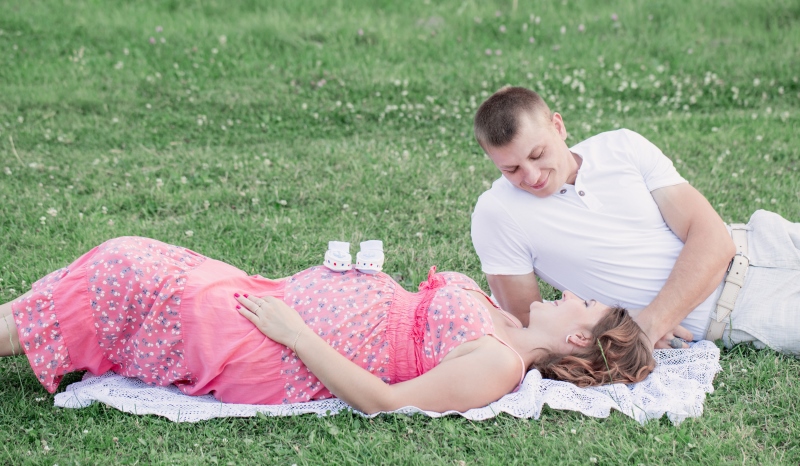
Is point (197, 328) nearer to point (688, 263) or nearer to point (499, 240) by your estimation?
point (499, 240)

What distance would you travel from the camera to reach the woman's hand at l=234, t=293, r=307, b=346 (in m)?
3.65

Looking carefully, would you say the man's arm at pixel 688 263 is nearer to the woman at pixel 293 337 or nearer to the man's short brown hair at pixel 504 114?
the woman at pixel 293 337

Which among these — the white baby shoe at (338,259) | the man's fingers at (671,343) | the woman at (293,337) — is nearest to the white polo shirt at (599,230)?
the man's fingers at (671,343)

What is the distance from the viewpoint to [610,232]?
4160 mm

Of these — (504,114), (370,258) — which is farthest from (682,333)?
(370,258)

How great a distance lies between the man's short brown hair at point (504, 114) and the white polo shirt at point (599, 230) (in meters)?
0.40

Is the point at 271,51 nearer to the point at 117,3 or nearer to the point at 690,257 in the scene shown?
the point at 117,3

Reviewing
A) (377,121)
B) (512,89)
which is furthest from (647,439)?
(377,121)

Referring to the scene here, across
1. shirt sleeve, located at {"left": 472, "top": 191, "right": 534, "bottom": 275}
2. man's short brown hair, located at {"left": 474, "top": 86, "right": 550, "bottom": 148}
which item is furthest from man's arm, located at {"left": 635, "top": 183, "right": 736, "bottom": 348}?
man's short brown hair, located at {"left": 474, "top": 86, "right": 550, "bottom": 148}

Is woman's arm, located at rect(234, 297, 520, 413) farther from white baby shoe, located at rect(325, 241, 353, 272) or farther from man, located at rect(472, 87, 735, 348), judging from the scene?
man, located at rect(472, 87, 735, 348)

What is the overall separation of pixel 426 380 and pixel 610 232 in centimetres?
133

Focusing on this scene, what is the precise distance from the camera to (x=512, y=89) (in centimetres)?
409

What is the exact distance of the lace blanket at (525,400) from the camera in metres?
3.57

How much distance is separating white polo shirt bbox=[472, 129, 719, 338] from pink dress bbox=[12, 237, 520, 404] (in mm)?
543
